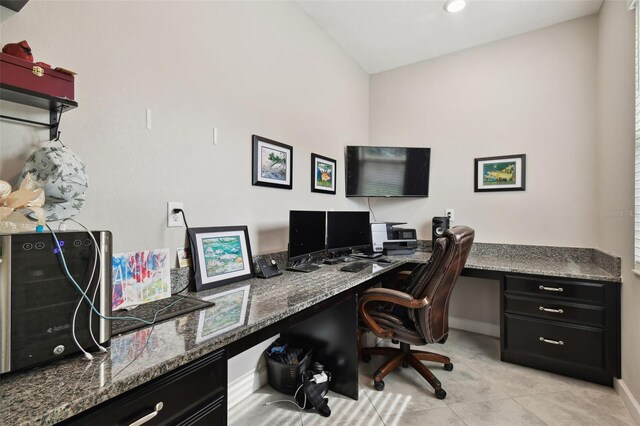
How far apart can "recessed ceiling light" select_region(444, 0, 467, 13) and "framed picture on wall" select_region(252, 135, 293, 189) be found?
1714 mm

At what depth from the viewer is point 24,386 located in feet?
2.13

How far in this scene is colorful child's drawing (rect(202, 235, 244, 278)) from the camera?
5.26 ft

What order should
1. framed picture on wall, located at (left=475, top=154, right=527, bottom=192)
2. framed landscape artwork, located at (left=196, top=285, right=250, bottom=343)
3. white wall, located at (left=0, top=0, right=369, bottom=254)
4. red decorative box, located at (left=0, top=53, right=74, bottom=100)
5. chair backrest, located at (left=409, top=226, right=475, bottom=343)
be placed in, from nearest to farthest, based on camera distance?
1. red decorative box, located at (left=0, top=53, right=74, bottom=100)
2. framed landscape artwork, located at (left=196, top=285, right=250, bottom=343)
3. white wall, located at (left=0, top=0, right=369, bottom=254)
4. chair backrest, located at (left=409, top=226, right=475, bottom=343)
5. framed picture on wall, located at (left=475, top=154, right=527, bottom=192)

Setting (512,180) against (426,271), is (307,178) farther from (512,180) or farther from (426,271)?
(512,180)

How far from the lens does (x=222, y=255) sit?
1.67 m

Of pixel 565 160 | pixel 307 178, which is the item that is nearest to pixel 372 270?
pixel 307 178

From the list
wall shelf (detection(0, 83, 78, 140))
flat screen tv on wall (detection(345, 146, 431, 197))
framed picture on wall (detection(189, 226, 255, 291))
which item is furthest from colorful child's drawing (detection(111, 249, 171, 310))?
flat screen tv on wall (detection(345, 146, 431, 197))

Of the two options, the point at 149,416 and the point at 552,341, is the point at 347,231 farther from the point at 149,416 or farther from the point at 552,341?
the point at 149,416

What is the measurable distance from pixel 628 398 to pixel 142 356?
2.62 m

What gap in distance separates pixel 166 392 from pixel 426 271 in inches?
56.6

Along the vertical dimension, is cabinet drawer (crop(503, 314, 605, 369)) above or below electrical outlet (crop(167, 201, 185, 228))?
below

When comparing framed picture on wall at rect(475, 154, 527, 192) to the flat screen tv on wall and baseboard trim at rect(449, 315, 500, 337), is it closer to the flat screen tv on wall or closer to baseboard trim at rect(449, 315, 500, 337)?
the flat screen tv on wall

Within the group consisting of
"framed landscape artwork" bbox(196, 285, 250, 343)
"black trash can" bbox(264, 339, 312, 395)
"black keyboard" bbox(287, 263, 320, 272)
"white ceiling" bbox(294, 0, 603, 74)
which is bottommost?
"black trash can" bbox(264, 339, 312, 395)

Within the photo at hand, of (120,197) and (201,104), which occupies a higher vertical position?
(201,104)
